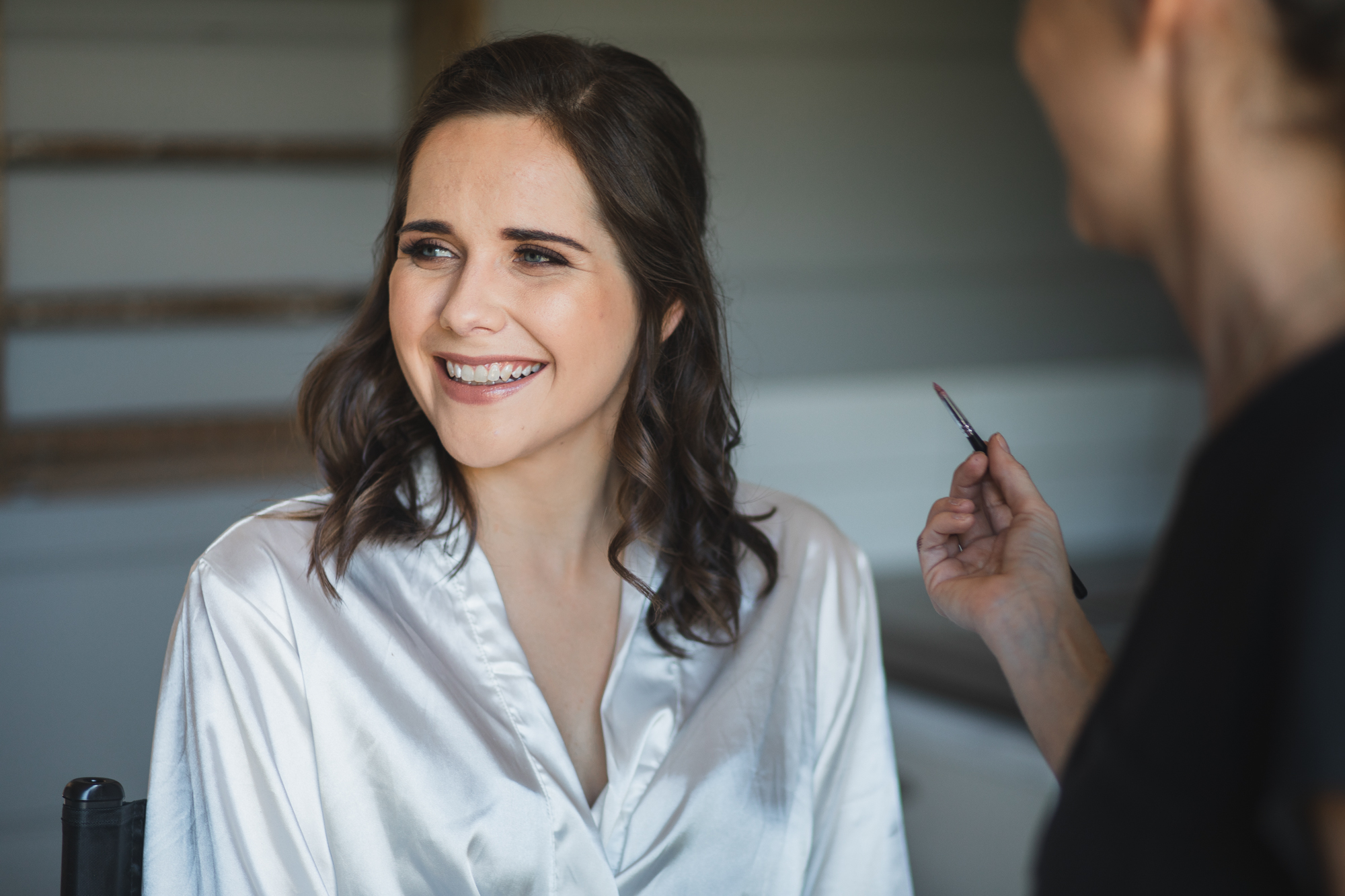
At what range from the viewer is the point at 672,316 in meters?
1.57

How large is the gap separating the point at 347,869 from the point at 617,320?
2.19 feet

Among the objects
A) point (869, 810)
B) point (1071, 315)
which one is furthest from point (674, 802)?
point (1071, 315)

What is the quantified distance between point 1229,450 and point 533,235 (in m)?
0.85

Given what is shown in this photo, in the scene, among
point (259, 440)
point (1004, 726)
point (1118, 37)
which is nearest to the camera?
point (1118, 37)

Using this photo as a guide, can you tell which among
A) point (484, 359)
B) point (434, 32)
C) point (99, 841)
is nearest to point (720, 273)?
point (434, 32)

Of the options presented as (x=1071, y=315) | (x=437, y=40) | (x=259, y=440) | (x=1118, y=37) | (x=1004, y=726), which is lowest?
(x=1004, y=726)

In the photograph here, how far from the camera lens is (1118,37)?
0.77m

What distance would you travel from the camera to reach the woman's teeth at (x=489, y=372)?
1.38 meters

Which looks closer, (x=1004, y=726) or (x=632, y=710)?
(x=632, y=710)

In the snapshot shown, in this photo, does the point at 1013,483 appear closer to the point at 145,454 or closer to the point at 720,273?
the point at 145,454

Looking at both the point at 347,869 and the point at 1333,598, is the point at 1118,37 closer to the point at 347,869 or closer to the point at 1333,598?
the point at 1333,598

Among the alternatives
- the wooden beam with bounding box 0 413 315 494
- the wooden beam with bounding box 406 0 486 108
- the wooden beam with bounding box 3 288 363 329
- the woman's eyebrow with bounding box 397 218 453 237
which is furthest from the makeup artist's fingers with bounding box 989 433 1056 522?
the wooden beam with bounding box 3 288 363 329

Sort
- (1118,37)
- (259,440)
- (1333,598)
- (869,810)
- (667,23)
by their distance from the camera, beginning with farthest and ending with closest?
→ (667,23) < (259,440) < (869,810) < (1118,37) < (1333,598)

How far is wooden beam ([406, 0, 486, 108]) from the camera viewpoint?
339 centimetres
